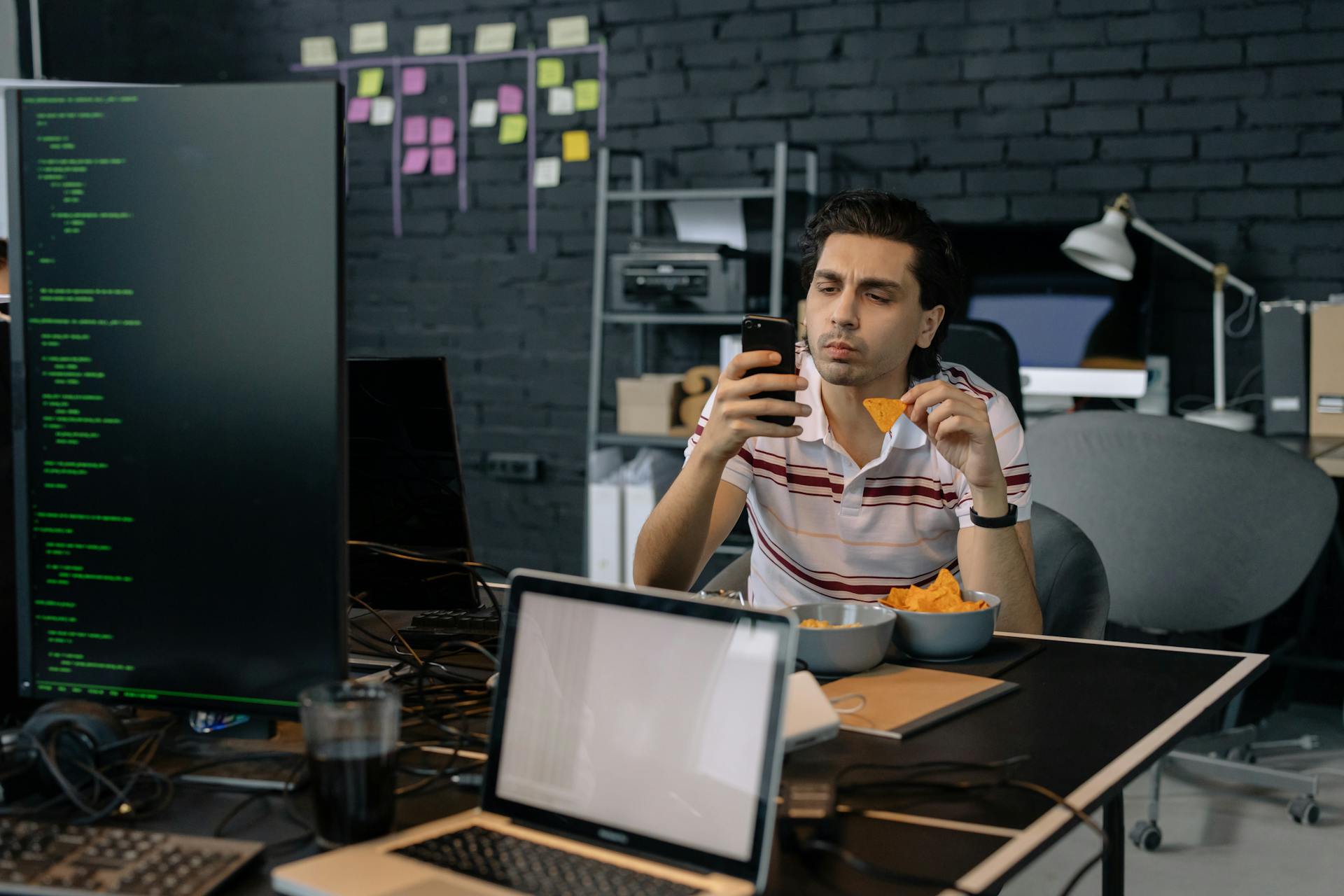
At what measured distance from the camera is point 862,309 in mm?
1788

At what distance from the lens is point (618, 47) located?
4.27 metres

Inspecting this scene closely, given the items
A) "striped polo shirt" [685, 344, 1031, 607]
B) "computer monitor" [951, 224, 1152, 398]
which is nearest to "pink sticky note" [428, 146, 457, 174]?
"computer monitor" [951, 224, 1152, 398]

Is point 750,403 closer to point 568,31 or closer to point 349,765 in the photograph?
point 349,765

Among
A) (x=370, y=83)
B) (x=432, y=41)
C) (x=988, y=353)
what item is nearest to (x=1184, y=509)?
(x=988, y=353)

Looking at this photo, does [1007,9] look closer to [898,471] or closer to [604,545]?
[604,545]

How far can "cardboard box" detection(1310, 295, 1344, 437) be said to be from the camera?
3.15 metres

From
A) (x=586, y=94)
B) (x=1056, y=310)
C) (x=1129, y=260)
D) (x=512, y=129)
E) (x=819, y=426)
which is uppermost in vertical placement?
(x=586, y=94)

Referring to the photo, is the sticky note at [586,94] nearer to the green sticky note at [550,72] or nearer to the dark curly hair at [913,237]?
the green sticky note at [550,72]

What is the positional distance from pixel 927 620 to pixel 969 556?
38 centimetres

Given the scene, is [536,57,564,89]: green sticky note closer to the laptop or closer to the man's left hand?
the man's left hand

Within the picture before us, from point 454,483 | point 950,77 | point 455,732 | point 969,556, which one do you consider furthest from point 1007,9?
point 455,732

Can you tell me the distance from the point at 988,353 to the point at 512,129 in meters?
2.41

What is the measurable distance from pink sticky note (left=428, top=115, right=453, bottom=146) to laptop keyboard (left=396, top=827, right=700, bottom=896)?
155 inches

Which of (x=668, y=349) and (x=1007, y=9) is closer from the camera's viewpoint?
(x=1007, y=9)
